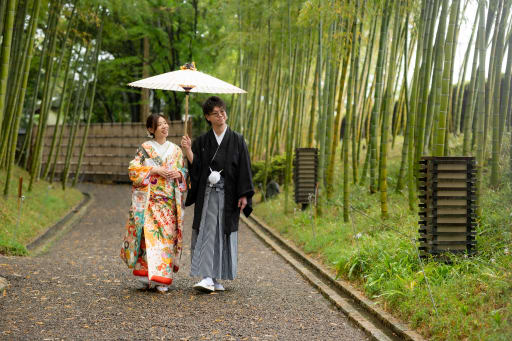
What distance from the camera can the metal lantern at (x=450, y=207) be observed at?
14.4 feet

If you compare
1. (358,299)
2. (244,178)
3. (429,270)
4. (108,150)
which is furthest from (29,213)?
(108,150)

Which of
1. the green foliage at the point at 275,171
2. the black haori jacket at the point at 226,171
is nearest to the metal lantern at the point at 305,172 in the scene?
the green foliage at the point at 275,171

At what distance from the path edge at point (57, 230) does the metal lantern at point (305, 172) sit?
3.74 m

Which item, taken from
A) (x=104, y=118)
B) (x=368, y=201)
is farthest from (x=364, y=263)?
(x=104, y=118)

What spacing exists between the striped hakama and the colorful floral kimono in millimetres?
171

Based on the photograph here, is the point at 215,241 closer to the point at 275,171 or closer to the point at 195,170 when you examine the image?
the point at 195,170

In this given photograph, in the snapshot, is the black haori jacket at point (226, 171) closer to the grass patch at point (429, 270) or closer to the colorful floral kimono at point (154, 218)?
the colorful floral kimono at point (154, 218)

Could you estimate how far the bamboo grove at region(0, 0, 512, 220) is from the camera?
6.08 m

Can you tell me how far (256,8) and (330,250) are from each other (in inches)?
235

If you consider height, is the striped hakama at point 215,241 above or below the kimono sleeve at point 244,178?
below

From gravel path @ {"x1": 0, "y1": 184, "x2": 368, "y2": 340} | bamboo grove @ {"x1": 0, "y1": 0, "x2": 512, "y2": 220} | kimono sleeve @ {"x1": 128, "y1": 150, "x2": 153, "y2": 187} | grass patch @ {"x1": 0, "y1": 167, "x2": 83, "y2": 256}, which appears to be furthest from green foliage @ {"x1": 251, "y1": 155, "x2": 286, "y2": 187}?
kimono sleeve @ {"x1": 128, "y1": 150, "x2": 153, "y2": 187}

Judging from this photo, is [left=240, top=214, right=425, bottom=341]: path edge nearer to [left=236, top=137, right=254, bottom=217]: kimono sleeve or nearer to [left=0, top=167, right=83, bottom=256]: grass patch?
[left=236, top=137, right=254, bottom=217]: kimono sleeve

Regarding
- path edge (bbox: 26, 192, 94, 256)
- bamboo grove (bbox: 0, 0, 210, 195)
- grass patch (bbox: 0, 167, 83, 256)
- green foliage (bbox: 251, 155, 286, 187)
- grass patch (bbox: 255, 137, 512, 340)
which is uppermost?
bamboo grove (bbox: 0, 0, 210, 195)

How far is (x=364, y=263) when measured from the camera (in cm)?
492
